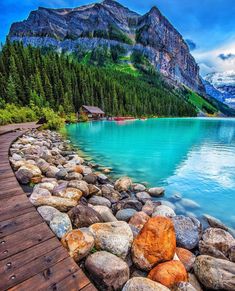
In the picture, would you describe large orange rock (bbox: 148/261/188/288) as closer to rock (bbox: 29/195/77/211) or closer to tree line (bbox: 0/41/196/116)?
rock (bbox: 29/195/77/211)

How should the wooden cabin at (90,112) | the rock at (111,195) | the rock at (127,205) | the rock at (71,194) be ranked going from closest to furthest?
the rock at (71,194) < the rock at (127,205) < the rock at (111,195) < the wooden cabin at (90,112)

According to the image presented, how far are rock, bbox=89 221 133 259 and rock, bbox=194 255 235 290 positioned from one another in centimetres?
123

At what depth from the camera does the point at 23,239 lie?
117 inches

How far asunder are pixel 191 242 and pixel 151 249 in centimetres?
139

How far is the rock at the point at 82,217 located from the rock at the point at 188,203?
3.85 meters

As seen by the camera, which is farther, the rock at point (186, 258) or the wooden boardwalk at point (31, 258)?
the rock at point (186, 258)

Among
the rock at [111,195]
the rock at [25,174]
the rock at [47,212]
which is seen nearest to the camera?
the rock at [47,212]

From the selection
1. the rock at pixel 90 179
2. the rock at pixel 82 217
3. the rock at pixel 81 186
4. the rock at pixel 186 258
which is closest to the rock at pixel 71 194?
the rock at pixel 81 186

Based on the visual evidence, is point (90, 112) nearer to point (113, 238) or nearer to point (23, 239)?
point (113, 238)

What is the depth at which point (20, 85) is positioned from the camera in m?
50.5

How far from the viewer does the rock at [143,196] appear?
22.0 ft

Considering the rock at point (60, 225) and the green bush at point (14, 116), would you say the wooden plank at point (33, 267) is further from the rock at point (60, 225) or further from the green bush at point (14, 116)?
the green bush at point (14, 116)

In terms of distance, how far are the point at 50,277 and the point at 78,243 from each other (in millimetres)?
845

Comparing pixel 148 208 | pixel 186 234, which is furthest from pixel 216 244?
pixel 148 208
